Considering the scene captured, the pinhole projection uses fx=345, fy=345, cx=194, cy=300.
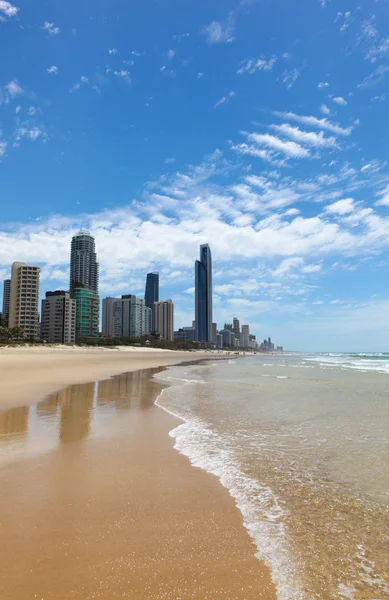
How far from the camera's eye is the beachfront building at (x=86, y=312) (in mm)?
163875

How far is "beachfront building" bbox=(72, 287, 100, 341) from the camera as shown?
16388 cm

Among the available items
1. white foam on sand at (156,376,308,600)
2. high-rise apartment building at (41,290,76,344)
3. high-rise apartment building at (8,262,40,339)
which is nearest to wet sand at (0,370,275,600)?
white foam on sand at (156,376,308,600)

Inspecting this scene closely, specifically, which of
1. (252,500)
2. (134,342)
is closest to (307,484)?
(252,500)

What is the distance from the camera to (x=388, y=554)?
336 centimetres

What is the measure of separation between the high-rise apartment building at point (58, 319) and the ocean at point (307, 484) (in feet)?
488

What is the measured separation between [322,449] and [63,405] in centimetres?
854

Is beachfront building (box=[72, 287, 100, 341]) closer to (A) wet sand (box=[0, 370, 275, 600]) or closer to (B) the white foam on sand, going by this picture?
(B) the white foam on sand

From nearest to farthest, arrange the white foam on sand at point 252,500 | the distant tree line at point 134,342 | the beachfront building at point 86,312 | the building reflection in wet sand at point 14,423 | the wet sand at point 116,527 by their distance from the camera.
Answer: the wet sand at point 116,527, the white foam on sand at point 252,500, the building reflection in wet sand at point 14,423, the distant tree line at point 134,342, the beachfront building at point 86,312

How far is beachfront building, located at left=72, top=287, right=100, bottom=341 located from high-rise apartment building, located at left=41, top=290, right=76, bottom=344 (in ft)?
26.7

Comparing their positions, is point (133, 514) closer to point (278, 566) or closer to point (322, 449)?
point (278, 566)

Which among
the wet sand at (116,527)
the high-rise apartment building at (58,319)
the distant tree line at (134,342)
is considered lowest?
the wet sand at (116,527)

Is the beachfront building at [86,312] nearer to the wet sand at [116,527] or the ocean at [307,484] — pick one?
the ocean at [307,484]

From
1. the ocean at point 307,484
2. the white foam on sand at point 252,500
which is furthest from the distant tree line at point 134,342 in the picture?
the white foam on sand at point 252,500

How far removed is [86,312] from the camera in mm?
168625
